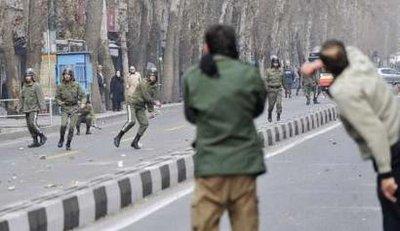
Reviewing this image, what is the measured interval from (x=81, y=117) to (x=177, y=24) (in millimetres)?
21701

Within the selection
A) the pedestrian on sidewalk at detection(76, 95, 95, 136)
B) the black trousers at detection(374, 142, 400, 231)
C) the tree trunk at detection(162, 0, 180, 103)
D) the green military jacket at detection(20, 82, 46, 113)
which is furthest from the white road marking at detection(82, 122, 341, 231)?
the tree trunk at detection(162, 0, 180, 103)

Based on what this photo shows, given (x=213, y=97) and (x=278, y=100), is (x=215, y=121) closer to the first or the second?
(x=213, y=97)

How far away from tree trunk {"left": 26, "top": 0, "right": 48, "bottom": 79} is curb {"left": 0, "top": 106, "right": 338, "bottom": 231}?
68.4 feet

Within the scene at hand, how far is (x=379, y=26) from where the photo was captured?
5000 inches

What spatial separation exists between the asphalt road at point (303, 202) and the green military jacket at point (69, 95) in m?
5.50

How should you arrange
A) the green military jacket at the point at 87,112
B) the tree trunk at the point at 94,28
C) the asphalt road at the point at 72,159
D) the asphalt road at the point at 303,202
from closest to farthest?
the asphalt road at the point at 303,202
the asphalt road at the point at 72,159
the green military jacket at the point at 87,112
the tree trunk at the point at 94,28

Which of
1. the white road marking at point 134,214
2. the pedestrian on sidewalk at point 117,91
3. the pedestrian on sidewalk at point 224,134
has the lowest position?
the pedestrian on sidewalk at point 117,91

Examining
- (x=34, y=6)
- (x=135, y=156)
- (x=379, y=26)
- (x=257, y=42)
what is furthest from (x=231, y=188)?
(x=379, y=26)

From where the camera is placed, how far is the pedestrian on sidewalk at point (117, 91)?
1859 inches

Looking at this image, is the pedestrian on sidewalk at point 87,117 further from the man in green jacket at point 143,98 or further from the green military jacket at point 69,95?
the man in green jacket at point 143,98

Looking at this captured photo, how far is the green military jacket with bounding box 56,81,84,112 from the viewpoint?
928 inches

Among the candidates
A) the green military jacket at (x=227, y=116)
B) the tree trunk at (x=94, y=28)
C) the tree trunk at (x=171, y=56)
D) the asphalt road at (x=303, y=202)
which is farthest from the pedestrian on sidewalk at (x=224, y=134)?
the tree trunk at (x=171, y=56)

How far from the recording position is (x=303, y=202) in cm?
1332

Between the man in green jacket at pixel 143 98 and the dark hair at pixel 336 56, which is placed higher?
the dark hair at pixel 336 56
